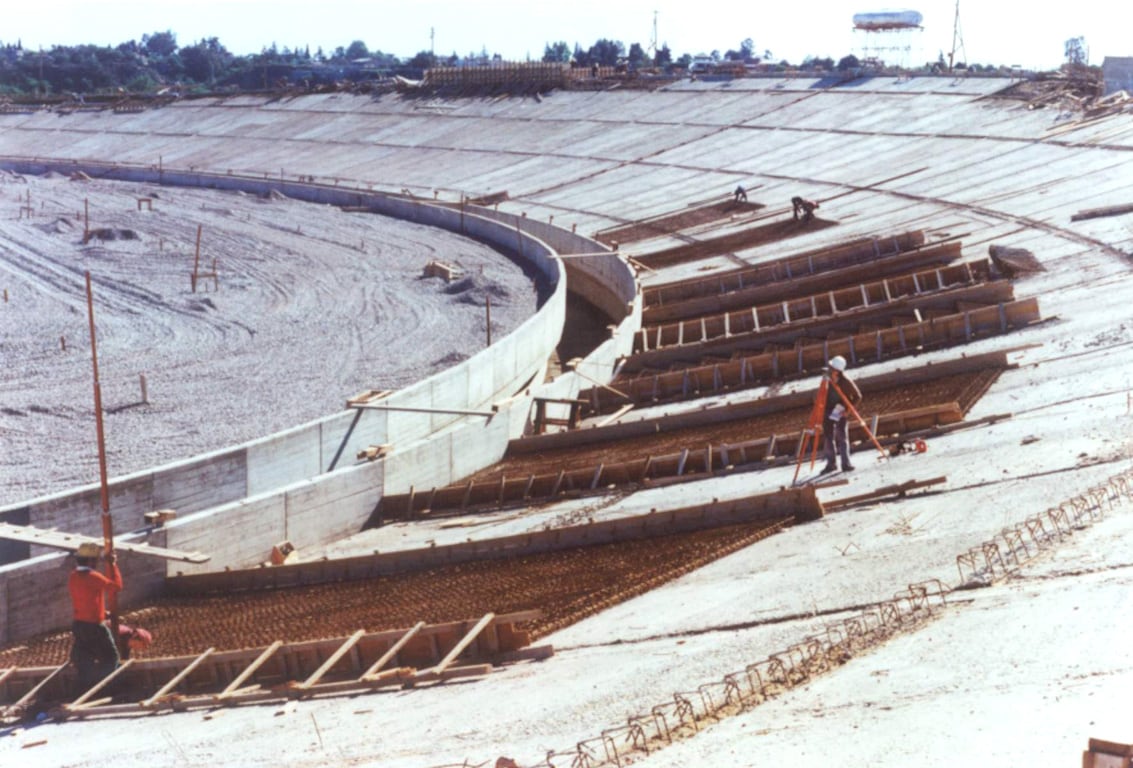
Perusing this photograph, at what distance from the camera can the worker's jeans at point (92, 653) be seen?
11.5m

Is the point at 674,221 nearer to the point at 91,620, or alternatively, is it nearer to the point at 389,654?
the point at 389,654

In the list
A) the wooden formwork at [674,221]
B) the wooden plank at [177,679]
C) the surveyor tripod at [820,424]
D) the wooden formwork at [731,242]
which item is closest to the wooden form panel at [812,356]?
the surveyor tripod at [820,424]

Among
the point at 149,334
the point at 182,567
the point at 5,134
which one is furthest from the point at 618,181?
the point at 5,134

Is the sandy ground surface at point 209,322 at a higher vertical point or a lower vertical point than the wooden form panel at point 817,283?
lower

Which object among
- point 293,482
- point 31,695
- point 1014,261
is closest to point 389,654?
point 31,695

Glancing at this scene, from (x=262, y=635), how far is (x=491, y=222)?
31037 millimetres

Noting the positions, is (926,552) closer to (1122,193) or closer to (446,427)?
(446,427)

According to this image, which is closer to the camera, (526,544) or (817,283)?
(526,544)

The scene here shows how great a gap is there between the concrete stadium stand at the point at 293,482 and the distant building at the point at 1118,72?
2638 centimetres

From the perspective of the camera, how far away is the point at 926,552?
38.7 ft

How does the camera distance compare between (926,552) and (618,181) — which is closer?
(926,552)

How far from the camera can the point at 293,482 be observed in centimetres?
1811

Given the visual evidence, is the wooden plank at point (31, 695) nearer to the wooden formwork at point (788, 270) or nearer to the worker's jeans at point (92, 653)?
the worker's jeans at point (92, 653)

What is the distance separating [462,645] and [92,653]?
10.8 feet
